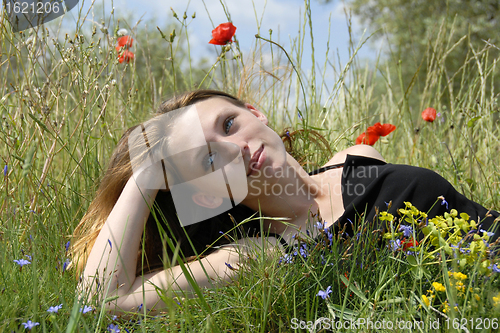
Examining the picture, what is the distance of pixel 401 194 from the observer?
1.56 metres

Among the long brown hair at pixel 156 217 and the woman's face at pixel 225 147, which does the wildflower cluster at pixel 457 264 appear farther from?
the long brown hair at pixel 156 217

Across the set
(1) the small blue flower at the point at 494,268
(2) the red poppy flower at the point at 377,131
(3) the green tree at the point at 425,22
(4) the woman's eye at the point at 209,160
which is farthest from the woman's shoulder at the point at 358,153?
(3) the green tree at the point at 425,22

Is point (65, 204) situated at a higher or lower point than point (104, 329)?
higher

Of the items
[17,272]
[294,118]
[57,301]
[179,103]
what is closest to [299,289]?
[57,301]

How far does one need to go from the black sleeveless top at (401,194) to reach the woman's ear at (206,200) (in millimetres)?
523

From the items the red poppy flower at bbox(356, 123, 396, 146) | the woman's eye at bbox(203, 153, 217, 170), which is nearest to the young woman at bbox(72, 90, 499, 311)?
the woman's eye at bbox(203, 153, 217, 170)

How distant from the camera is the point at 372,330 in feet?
2.92

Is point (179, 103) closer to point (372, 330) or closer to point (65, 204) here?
point (65, 204)

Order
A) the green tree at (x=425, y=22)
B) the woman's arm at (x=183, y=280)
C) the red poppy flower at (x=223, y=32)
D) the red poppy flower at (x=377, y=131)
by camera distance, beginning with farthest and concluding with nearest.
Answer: the green tree at (x=425, y=22)
the red poppy flower at (x=377, y=131)
the red poppy flower at (x=223, y=32)
the woman's arm at (x=183, y=280)

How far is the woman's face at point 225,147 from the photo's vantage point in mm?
1532

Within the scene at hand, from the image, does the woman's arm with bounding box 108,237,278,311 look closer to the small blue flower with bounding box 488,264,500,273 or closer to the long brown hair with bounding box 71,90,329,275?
the long brown hair with bounding box 71,90,329,275

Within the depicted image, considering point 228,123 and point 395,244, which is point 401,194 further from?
point 228,123

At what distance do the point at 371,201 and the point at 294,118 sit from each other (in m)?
1.24

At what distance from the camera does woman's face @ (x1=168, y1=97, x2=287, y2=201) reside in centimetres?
153
